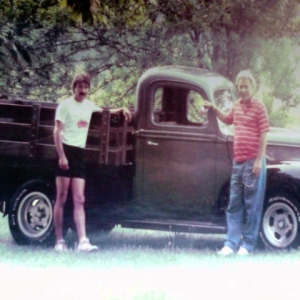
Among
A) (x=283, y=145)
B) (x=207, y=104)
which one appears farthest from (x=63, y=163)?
(x=283, y=145)

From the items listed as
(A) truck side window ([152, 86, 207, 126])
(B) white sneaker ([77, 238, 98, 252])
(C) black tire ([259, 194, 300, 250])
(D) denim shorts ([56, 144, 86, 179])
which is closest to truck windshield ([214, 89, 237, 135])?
(A) truck side window ([152, 86, 207, 126])

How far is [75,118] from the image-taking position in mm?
8789

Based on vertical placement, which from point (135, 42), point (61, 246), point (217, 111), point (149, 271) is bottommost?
point (149, 271)

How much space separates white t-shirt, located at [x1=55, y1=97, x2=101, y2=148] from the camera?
8.77 m

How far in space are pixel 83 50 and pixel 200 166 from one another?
3.77ft

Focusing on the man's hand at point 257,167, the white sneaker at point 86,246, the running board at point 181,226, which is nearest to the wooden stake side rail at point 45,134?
the running board at point 181,226

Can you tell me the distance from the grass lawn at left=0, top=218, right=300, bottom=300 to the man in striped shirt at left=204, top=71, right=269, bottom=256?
0.46 ft

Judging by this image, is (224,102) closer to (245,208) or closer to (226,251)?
(245,208)

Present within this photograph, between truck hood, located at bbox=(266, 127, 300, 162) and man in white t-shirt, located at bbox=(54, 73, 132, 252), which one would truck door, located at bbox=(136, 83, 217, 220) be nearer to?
man in white t-shirt, located at bbox=(54, 73, 132, 252)

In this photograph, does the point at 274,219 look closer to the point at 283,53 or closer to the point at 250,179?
the point at 250,179

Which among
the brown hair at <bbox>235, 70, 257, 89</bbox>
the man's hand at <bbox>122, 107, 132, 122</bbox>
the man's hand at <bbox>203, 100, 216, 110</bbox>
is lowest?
the man's hand at <bbox>122, 107, 132, 122</bbox>

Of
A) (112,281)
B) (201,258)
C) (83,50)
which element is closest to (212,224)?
(201,258)

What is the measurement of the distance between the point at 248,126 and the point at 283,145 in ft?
A: 1.07

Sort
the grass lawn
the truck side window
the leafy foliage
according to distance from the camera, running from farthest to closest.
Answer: the truck side window → the leafy foliage → the grass lawn
